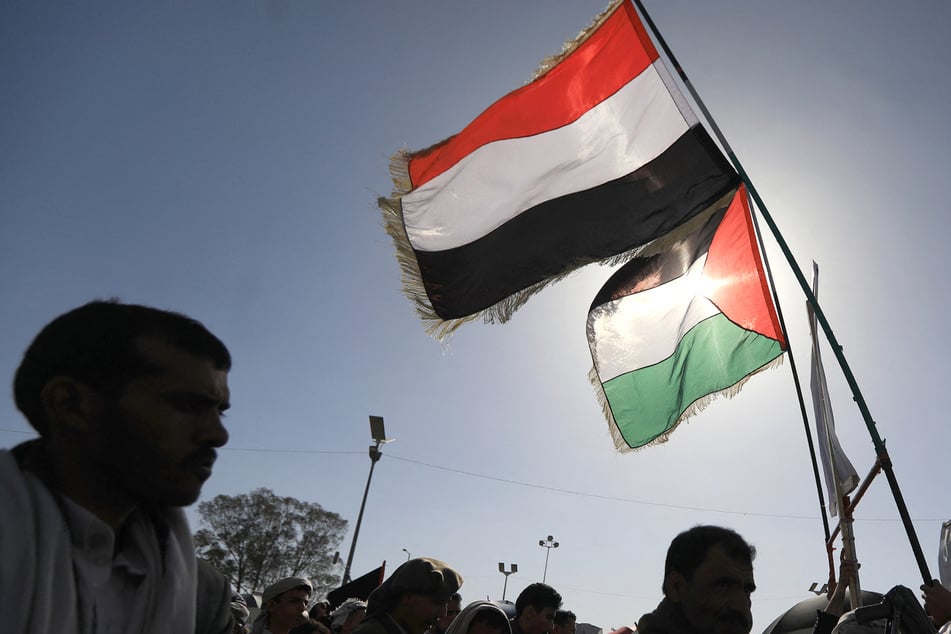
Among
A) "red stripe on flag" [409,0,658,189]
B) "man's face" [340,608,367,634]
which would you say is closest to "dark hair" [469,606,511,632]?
"man's face" [340,608,367,634]

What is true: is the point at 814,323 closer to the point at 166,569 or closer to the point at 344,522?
the point at 166,569

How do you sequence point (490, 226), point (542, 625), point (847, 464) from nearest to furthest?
point (847, 464) → point (542, 625) → point (490, 226)

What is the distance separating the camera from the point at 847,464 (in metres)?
4.23

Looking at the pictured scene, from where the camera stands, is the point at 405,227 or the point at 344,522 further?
the point at 344,522

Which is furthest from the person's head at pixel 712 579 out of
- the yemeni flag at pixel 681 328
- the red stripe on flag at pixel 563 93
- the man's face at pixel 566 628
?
the red stripe on flag at pixel 563 93

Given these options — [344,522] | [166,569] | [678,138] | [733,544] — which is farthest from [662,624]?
[344,522]

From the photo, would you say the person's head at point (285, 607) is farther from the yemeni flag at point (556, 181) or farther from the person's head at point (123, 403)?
the person's head at point (123, 403)

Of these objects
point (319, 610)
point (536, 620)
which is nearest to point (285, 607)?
point (319, 610)

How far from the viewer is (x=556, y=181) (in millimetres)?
4902

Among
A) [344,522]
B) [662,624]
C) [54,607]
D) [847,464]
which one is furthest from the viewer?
[344,522]

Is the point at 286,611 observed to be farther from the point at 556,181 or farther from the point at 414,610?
the point at 556,181

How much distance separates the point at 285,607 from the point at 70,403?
15.5 ft

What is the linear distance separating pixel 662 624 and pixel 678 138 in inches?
127

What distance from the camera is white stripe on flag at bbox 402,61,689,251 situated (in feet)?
15.4
